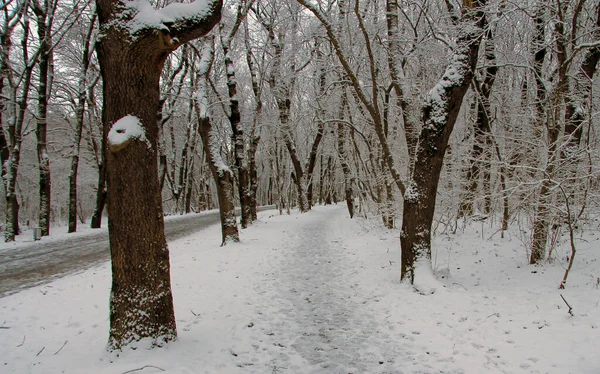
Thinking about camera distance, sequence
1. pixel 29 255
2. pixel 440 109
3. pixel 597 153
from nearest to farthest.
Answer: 1. pixel 597 153
2. pixel 440 109
3. pixel 29 255

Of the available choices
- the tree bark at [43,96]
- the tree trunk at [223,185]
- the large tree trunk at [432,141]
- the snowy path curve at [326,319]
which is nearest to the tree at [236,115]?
the tree trunk at [223,185]

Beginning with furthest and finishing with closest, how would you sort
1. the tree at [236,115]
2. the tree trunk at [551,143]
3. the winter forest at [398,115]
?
1. the tree at [236,115]
2. the tree trunk at [551,143]
3. the winter forest at [398,115]

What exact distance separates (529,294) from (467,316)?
1.47 metres

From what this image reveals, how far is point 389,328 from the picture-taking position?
15.9 feet

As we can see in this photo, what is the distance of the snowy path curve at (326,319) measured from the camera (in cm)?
398

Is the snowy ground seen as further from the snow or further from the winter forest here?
the snow

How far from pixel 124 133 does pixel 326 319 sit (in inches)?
151

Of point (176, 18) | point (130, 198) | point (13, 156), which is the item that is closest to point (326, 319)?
point (130, 198)

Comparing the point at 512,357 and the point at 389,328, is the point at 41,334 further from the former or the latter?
the point at 512,357

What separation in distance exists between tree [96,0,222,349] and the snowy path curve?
69.8 inches

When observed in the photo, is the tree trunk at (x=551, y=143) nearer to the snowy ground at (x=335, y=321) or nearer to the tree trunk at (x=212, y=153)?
the snowy ground at (x=335, y=321)

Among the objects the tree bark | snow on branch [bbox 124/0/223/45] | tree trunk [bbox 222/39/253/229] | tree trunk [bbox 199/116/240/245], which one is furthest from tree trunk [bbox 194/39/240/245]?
the tree bark

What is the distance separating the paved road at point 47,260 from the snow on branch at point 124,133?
17.1 ft

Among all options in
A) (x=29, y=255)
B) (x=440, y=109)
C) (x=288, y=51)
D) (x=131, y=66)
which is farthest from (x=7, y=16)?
(x=440, y=109)
